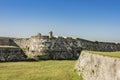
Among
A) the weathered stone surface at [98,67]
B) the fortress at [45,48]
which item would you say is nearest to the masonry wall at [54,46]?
the fortress at [45,48]

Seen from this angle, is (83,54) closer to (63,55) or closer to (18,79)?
(18,79)

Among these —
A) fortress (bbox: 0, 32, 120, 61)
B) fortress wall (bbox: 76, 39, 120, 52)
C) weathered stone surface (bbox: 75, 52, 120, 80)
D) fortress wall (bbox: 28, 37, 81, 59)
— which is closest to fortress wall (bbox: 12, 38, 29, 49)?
fortress (bbox: 0, 32, 120, 61)

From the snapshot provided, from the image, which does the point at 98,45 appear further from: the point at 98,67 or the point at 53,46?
the point at 98,67

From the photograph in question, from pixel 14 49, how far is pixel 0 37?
11028 mm

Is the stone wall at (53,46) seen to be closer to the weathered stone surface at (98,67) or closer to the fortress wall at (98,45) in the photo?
the fortress wall at (98,45)

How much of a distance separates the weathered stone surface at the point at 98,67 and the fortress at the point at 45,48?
1327cm

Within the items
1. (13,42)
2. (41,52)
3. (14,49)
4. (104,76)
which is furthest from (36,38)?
(104,76)

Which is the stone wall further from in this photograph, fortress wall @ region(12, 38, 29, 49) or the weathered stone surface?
the weathered stone surface

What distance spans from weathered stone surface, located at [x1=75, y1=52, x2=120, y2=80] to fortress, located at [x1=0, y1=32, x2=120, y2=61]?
1327 centimetres

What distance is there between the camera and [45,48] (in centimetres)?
3894

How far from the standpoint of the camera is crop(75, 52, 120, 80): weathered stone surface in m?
15.6

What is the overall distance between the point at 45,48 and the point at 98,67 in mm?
20605

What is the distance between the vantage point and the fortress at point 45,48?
3525 centimetres

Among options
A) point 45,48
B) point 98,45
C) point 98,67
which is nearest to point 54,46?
point 45,48
